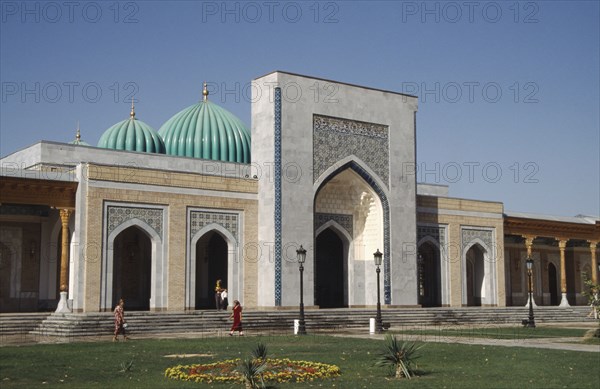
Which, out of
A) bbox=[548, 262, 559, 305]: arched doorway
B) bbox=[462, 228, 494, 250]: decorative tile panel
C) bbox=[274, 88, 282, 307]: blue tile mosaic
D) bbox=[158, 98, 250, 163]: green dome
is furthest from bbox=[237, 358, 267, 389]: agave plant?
bbox=[548, 262, 559, 305]: arched doorway

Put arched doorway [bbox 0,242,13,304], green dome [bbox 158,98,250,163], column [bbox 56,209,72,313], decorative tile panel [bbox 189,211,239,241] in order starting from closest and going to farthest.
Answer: column [bbox 56,209,72,313], arched doorway [bbox 0,242,13,304], decorative tile panel [bbox 189,211,239,241], green dome [bbox 158,98,250,163]

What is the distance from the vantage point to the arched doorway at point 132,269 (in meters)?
26.7

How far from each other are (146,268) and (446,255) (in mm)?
11580

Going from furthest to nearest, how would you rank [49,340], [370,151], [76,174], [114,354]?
1. [370,151]
2. [76,174]
3. [49,340]
4. [114,354]

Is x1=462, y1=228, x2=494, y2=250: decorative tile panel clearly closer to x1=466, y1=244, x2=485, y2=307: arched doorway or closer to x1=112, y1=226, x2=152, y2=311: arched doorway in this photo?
x1=466, y1=244, x2=485, y2=307: arched doorway

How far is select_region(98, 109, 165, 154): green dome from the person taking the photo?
3053 centimetres

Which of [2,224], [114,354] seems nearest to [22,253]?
[2,224]


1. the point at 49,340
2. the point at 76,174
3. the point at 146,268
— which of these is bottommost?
the point at 49,340

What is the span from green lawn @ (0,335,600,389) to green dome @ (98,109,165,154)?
46.4ft

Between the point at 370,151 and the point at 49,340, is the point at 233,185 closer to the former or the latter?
the point at 370,151

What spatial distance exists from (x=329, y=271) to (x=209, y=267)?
442cm

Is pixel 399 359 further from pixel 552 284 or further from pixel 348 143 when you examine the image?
pixel 552 284

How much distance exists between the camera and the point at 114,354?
14.2 metres

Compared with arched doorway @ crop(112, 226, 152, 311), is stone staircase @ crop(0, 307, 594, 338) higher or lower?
lower
